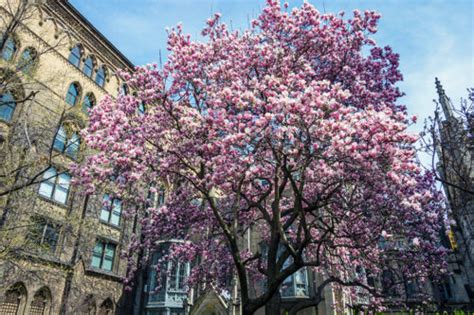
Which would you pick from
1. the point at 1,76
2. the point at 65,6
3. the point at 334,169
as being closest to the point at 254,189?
the point at 334,169

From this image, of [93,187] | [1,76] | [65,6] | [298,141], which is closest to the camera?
[298,141]

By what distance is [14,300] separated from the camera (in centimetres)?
1839

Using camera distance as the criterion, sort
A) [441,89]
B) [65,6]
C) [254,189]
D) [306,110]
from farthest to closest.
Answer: [65,6] < [441,89] < [254,189] < [306,110]

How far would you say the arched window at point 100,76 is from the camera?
2758 centimetres

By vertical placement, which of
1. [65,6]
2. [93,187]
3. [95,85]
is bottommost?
[93,187]

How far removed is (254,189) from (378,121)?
21.9 ft

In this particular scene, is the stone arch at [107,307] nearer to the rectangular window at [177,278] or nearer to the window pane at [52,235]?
the rectangular window at [177,278]

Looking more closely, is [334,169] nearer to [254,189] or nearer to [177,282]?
[254,189]

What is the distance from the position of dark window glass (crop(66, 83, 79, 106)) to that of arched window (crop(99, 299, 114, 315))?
1520 cm

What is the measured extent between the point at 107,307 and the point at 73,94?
651 inches

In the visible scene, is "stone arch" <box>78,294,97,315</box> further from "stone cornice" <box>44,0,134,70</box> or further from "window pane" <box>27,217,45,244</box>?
"stone cornice" <box>44,0,134,70</box>

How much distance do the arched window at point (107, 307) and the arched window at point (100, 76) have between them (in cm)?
1772

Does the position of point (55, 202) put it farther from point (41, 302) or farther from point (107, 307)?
point (107, 307)

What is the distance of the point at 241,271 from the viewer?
926 centimetres
